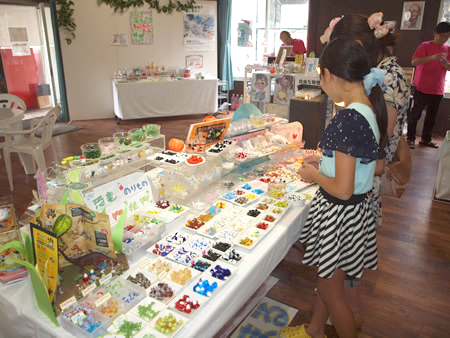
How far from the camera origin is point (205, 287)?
4.70 ft

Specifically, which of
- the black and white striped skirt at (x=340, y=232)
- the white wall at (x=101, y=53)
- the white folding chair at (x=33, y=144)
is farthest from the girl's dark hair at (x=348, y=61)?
the white wall at (x=101, y=53)

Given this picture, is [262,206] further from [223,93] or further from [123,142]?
[223,93]

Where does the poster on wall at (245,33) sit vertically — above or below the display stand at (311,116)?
above

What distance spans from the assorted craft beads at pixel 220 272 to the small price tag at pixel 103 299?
1.35ft

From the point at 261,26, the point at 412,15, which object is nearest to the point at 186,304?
the point at 412,15

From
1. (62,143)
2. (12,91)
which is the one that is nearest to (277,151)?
(62,143)

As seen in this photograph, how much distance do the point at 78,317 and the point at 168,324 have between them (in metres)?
0.30

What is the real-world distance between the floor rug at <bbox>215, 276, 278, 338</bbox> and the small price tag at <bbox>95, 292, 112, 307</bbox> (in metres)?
1.02

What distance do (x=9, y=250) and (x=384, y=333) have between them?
6.70ft

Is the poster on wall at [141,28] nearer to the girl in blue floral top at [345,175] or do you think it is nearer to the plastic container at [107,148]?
the plastic container at [107,148]

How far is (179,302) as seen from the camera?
4.43ft

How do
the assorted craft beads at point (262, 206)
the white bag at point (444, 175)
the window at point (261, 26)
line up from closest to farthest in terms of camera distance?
the assorted craft beads at point (262, 206) → the white bag at point (444, 175) → the window at point (261, 26)

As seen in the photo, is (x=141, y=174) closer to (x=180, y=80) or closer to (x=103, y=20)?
(x=180, y=80)

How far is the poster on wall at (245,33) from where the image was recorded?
853 centimetres
